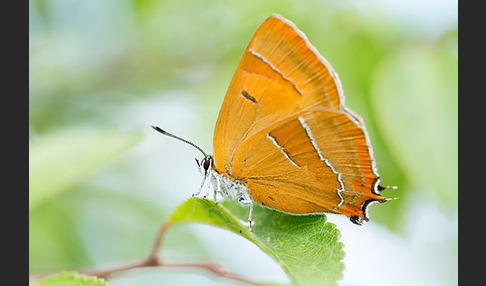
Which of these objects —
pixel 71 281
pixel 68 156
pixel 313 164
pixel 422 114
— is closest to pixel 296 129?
pixel 313 164

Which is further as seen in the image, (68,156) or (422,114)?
(422,114)

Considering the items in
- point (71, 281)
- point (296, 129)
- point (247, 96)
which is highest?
point (247, 96)

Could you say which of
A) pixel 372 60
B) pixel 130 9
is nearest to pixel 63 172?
pixel 130 9

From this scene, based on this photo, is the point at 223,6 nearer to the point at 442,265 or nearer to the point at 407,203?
the point at 407,203

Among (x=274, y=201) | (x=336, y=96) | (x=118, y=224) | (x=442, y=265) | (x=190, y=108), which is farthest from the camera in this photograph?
(x=442, y=265)

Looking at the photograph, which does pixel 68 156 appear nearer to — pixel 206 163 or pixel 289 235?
pixel 206 163

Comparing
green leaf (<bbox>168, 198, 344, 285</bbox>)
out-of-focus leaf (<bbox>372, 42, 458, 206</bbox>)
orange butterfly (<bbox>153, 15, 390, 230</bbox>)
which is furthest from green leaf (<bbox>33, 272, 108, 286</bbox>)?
out-of-focus leaf (<bbox>372, 42, 458, 206</bbox>)
